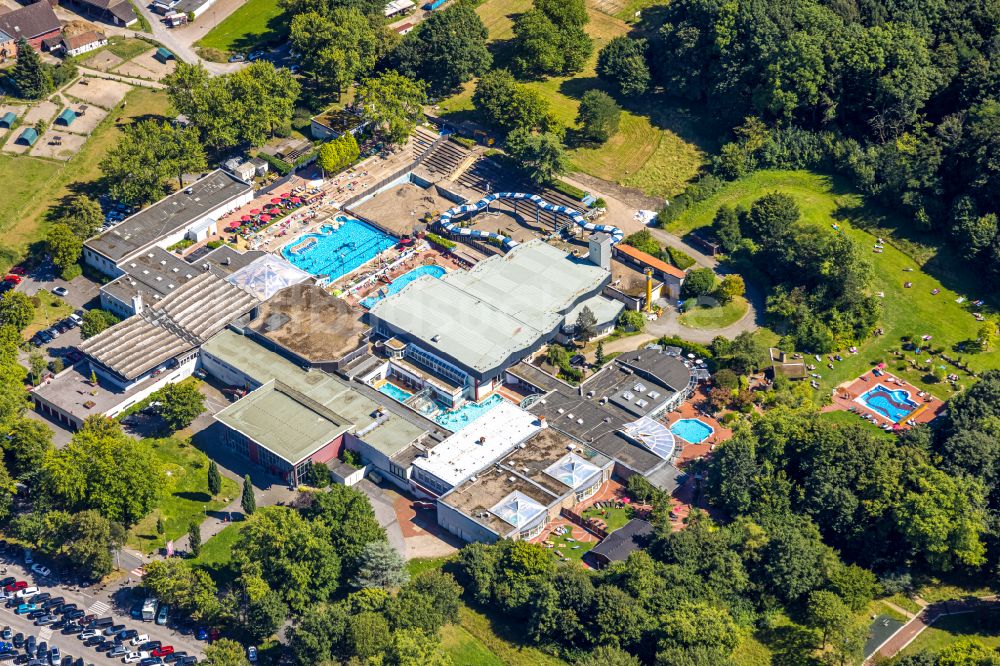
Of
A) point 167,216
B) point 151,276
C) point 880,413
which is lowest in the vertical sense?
point 880,413

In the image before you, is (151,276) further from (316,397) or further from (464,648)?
(464,648)

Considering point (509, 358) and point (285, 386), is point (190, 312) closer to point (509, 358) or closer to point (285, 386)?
point (285, 386)

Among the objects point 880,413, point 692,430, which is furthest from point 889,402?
point 692,430

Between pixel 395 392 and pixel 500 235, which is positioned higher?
pixel 500 235

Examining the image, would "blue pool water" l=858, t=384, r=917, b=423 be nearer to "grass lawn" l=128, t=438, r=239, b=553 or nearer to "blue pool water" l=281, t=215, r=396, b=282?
"blue pool water" l=281, t=215, r=396, b=282

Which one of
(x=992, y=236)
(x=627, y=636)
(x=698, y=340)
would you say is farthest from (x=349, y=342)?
(x=992, y=236)

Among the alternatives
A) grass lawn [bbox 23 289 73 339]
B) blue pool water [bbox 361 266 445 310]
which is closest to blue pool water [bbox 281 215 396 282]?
blue pool water [bbox 361 266 445 310]
